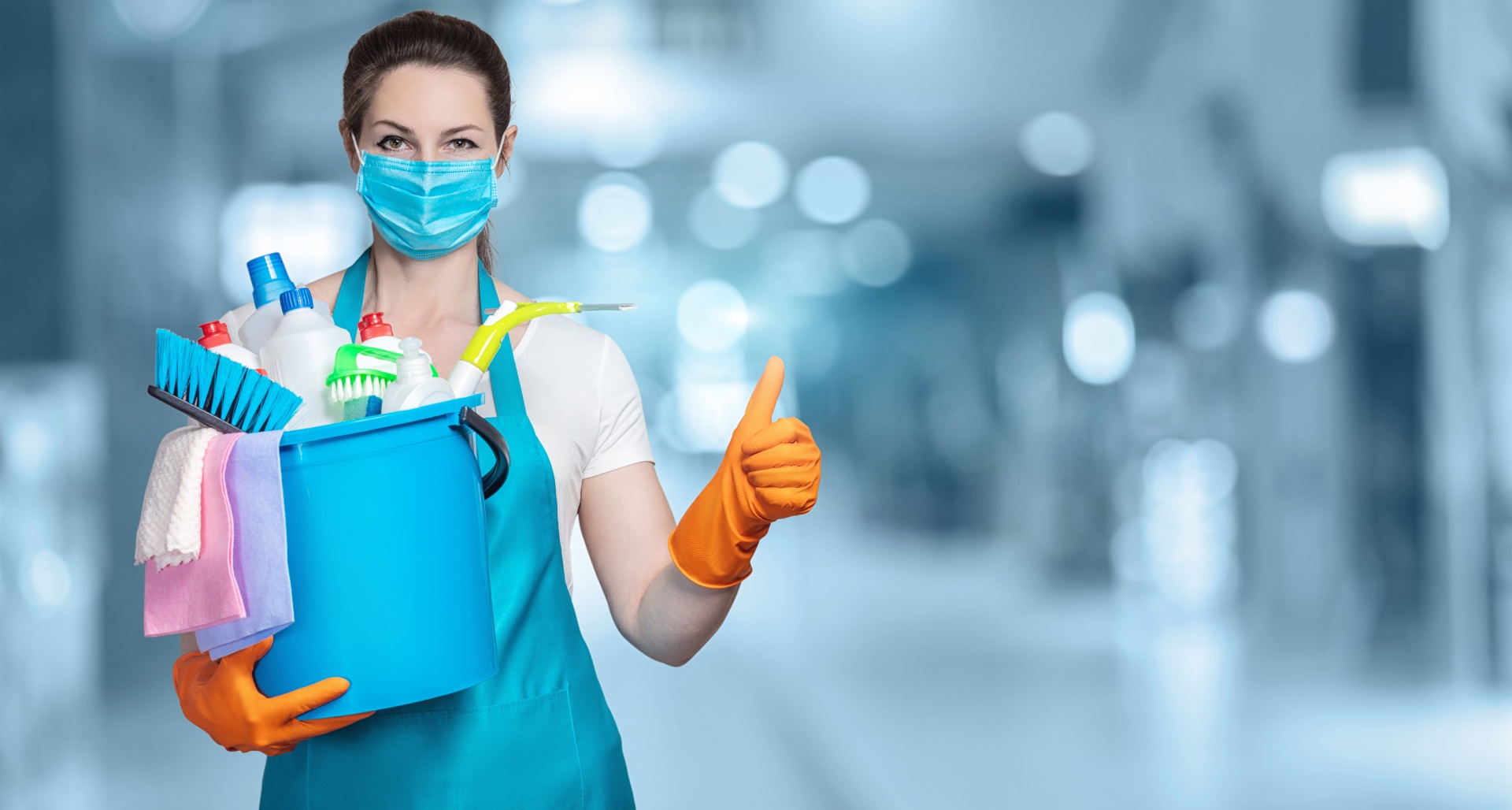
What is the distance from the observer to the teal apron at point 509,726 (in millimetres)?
1018

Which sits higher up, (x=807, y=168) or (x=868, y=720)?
(x=807, y=168)

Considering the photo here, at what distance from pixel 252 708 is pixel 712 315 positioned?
473 centimetres

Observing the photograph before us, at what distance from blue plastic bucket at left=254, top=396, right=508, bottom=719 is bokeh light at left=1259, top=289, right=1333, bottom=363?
515cm

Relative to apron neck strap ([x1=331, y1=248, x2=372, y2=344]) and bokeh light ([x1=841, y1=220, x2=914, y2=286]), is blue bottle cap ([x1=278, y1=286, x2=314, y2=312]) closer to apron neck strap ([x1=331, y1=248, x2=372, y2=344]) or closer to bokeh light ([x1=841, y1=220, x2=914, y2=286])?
apron neck strap ([x1=331, y1=248, x2=372, y2=344])

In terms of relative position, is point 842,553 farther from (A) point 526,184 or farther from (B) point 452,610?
(B) point 452,610

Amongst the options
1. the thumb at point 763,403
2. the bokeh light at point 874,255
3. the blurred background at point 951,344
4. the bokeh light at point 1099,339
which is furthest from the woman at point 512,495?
the bokeh light at point 1099,339

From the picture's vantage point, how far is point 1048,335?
6086 mm

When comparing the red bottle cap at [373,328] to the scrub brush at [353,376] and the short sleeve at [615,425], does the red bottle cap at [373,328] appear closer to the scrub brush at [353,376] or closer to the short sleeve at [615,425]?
the scrub brush at [353,376]

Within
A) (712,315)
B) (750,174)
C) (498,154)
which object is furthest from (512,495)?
(750,174)

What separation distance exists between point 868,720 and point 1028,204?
3159 mm

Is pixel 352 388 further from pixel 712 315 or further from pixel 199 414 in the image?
pixel 712 315

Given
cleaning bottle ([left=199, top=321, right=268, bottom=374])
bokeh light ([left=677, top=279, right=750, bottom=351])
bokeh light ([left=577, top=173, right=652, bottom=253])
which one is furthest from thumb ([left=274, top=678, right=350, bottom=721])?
bokeh light ([left=577, top=173, right=652, bottom=253])

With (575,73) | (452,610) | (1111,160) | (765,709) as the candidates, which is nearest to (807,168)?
(575,73)

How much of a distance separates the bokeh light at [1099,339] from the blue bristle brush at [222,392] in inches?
218
